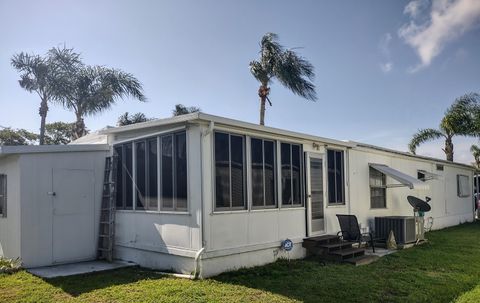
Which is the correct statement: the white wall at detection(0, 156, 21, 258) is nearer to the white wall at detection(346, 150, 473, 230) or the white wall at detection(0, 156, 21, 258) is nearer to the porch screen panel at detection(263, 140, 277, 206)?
the porch screen panel at detection(263, 140, 277, 206)

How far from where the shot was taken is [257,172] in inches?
313

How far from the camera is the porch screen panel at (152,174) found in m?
7.80

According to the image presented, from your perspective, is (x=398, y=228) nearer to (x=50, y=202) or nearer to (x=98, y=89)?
(x=50, y=202)

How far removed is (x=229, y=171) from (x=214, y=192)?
559 millimetres

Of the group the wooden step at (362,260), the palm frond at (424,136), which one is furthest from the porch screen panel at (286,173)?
the palm frond at (424,136)

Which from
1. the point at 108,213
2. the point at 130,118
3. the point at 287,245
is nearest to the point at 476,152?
the point at 130,118

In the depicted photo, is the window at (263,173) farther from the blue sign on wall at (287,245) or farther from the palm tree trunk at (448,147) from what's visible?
the palm tree trunk at (448,147)

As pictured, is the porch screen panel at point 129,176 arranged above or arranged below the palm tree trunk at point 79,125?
below

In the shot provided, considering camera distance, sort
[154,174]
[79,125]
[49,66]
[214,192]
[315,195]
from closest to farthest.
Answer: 1. [214,192]
2. [154,174]
3. [315,195]
4. [49,66]
5. [79,125]

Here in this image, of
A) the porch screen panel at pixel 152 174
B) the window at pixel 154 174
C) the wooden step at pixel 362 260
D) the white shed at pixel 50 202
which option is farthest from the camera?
the wooden step at pixel 362 260

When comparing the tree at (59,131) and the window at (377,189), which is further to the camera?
the tree at (59,131)

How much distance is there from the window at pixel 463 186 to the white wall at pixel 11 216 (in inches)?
678

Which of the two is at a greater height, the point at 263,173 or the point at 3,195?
the point at 263,173

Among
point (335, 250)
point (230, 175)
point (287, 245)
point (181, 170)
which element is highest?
point (181, 170)
